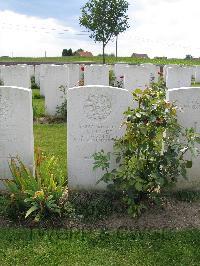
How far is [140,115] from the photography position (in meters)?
4.53

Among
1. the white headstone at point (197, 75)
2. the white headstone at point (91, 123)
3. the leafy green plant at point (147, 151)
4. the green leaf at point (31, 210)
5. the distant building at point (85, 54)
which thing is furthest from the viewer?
the distant building at point (85, 54)

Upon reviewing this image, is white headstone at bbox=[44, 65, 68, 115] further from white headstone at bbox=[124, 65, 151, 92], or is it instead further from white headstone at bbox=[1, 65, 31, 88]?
white headstone at bbox=[124, 65, 151, 92]

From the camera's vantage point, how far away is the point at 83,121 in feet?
17.1

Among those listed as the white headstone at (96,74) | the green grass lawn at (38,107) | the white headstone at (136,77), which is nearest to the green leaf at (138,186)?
the green grass lawn at (38,107)

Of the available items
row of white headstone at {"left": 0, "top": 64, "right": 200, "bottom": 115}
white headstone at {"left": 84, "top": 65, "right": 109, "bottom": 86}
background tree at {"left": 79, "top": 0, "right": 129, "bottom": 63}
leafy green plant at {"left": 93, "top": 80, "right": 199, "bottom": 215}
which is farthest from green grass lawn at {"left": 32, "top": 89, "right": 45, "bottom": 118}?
background tree at {"left": 79, "top": 0, "right": 129, "bottom": 63}

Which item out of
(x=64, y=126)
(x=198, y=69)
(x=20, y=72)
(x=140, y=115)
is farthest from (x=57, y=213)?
(x=198, y=69)

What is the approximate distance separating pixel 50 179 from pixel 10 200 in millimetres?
524

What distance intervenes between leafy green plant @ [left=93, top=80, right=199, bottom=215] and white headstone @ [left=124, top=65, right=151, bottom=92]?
7036mm

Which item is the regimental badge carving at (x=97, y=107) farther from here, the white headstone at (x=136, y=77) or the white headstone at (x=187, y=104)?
the white headstone at (x=136, y=77)

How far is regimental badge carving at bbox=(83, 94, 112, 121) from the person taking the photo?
5.16 meters

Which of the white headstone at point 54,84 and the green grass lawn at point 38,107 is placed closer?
the white headstone at point 54,84

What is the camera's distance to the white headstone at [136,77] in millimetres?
11789

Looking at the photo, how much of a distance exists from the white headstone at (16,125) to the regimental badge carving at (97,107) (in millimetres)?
729

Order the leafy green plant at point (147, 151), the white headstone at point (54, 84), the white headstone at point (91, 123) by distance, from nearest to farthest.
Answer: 1. the leafy green plant at point (147, 151)
2. the white headstone at point (91, 123)
3. the white headstone at point (54, 84)
